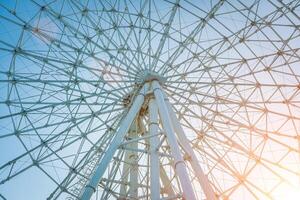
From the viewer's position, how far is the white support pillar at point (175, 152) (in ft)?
27.6

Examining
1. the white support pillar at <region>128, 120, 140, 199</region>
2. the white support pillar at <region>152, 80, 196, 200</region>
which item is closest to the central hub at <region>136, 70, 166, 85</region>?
the white support pillar at <region>152, 80, 196, 200</region>

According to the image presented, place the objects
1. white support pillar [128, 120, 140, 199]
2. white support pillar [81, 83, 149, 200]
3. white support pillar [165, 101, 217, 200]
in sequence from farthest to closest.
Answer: white support pillar [128, 120, 140, 199] < white support pillar [81, 83, 149, 200] < white support pillar [165, 101, 217, 200]

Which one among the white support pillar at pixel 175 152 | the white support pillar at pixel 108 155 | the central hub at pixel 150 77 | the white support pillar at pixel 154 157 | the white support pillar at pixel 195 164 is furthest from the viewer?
the central hub at pixel 150 77

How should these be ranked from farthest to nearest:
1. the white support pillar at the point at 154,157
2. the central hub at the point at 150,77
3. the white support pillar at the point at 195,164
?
the central hub at the point at 150,77 → the white support pillar at the point at 154,157 → the white support pillar at the point at 195,164

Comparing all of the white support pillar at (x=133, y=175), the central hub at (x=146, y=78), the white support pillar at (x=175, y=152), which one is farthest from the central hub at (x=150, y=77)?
the white support pillar at (x=133, y=175)

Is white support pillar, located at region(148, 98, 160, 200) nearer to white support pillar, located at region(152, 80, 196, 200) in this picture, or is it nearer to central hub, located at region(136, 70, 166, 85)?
white support pillar, located at region(152, 80, 196, 200)

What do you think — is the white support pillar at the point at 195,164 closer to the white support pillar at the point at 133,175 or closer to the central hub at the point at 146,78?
the central hub at the point at 146,78

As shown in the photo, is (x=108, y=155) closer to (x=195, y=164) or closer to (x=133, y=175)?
(x=195, y=164)

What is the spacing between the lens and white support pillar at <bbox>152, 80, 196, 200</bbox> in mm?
8414

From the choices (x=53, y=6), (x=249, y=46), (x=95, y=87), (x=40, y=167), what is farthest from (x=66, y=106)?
(x=249, y=46)

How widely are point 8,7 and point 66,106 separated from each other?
6.35 meters

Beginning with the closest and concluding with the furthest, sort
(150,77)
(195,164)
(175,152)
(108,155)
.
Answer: (175,152) < (195,164) < (108,155) < (150,77)

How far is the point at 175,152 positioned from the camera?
965 cm

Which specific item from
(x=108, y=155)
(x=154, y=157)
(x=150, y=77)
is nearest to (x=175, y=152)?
(x=154, y=157)
